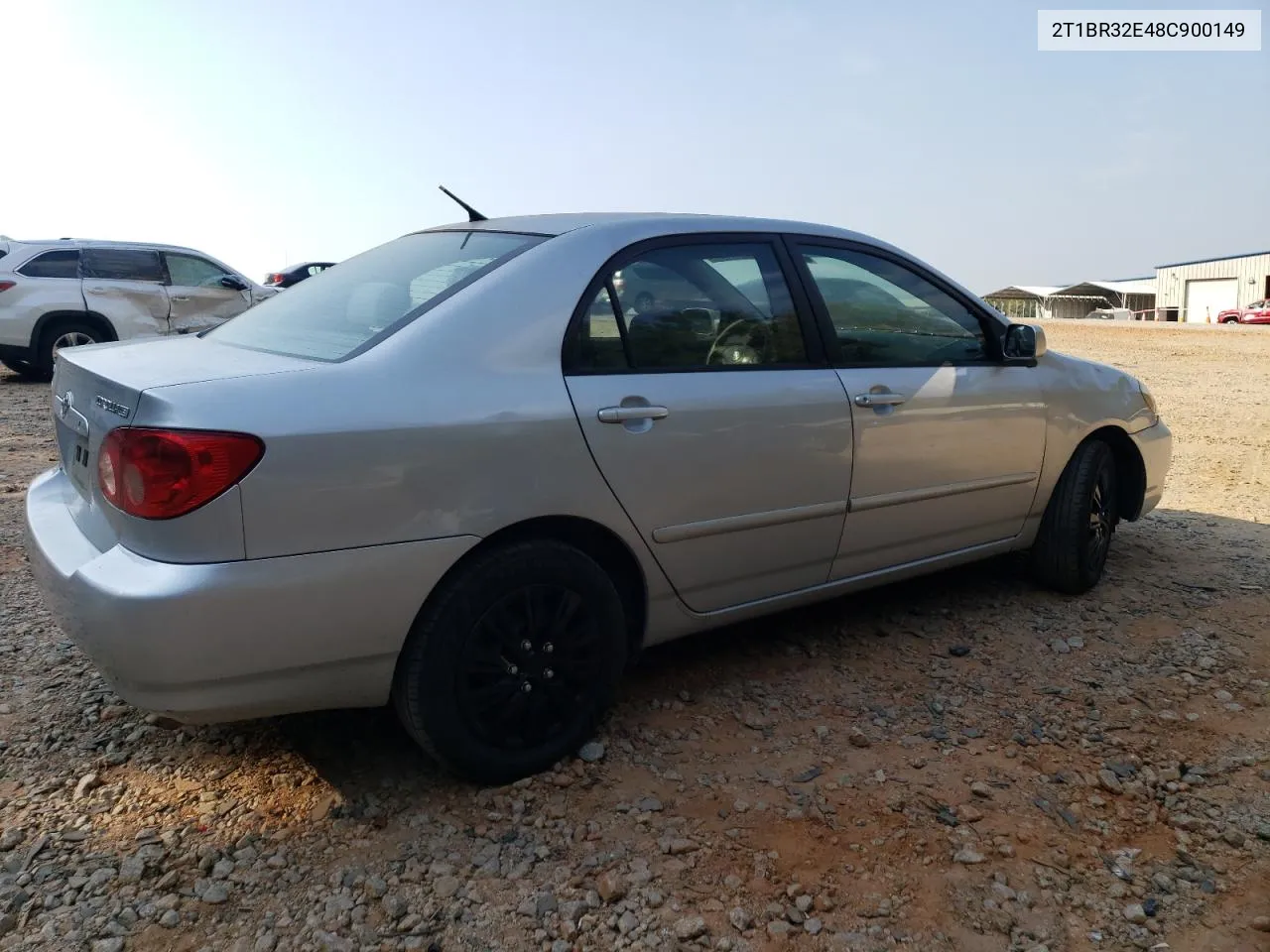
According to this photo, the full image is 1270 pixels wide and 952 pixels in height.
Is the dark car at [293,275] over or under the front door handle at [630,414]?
over

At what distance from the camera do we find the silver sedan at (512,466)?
2305 millimetres

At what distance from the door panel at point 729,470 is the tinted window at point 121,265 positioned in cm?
1058

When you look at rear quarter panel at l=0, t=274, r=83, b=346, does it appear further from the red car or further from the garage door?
the garage door

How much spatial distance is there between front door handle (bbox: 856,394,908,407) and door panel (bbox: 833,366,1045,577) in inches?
0.7

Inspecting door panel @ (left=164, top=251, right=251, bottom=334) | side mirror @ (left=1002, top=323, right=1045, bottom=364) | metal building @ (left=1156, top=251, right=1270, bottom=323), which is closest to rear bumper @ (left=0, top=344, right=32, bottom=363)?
door panel @ (left=164, top=251, right=251, bottom=334)

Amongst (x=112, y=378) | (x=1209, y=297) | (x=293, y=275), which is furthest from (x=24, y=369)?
(x=1209, y=297)

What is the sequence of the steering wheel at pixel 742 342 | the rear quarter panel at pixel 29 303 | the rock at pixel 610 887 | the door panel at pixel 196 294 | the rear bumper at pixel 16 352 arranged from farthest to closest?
the door panel at pixel 196 294 < the rear bumper at pixel 16 352 < the rear quarter panel at pixel 29 303 < the steering wheel at pixel 742 342 < the rock at pixel 610 887

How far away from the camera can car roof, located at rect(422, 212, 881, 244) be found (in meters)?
3.19

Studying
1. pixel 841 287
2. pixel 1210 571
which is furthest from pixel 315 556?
pixel 1210 571

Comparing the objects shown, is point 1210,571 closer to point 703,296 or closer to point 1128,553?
point 1128,553

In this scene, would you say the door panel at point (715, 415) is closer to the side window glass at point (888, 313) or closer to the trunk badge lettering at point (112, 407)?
the side window glass at point (888, 313)

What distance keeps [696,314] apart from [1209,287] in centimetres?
6854

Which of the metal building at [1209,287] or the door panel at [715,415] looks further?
the metal building at [1209,287]

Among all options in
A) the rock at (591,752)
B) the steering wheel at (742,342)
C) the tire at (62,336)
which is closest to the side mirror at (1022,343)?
the steering wheel at (742,342)
